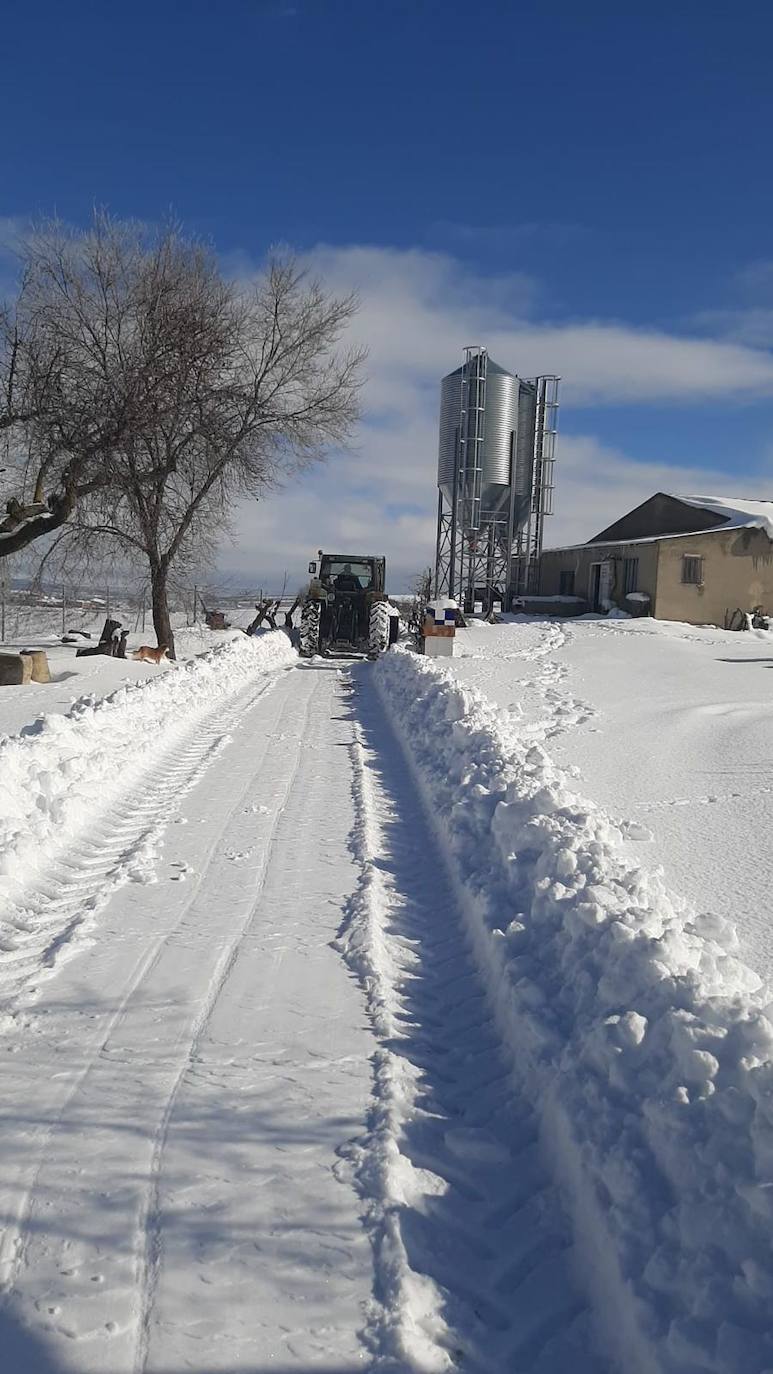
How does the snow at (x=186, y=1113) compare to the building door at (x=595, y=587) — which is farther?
the building door at (x=595, y=587)

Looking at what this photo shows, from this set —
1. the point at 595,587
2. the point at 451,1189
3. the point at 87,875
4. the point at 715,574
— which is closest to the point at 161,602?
the point at 595,587

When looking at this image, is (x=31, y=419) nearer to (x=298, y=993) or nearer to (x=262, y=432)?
(x=262, y=432)

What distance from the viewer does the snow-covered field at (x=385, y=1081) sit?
8.09 feet

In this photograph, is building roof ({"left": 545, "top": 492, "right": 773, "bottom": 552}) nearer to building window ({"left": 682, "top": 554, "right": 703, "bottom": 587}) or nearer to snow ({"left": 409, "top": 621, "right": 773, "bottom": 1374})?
building window ({"left": 682, "top": 554, "right": 703, "bottom": 587})

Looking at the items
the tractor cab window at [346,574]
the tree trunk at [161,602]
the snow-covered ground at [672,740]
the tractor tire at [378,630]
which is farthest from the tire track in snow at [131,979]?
the tractor cab window at [346,574]

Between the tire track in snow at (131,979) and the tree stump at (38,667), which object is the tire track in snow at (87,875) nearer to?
the tire track in snow at (131,979)

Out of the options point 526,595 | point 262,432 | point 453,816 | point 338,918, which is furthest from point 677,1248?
point 526,595

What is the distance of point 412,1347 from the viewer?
2.41 m

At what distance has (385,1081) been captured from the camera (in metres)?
3.58

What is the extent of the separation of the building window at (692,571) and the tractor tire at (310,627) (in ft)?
42.0

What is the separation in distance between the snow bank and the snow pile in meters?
2.70

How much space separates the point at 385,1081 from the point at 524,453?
3634cm

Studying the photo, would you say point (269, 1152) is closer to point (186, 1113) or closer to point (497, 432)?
point (186, 1113)

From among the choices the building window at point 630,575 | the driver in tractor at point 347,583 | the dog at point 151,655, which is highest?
the building window at point 630,575
